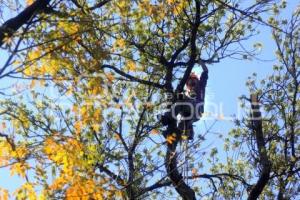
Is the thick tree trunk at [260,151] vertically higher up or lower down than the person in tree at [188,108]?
lower down

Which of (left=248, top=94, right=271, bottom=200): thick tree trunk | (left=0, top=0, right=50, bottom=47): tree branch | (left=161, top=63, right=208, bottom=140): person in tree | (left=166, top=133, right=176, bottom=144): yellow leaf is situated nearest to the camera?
(left=0, top=0, right=50, bottom=47): tree branch

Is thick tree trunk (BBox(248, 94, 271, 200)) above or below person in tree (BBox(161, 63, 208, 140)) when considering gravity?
below

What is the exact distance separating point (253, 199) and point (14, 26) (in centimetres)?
502

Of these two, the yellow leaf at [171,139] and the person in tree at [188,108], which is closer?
the yellow leaf at [171,139]

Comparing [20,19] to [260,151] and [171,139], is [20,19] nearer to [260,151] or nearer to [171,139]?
[171,139]

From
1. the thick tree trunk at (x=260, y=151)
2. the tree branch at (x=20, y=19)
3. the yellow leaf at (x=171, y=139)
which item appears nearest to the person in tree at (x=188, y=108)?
the yellow leaf at (x=171, y=139)

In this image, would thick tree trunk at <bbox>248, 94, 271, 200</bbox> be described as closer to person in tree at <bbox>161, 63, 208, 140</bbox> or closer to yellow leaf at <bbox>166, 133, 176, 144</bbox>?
person in tree at <bbox>161, 63, 208, 140</bbox>

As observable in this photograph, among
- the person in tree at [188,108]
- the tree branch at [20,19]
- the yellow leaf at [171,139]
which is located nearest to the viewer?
the tree branch at [20,19]

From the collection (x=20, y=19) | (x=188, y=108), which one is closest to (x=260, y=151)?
(x=188, y=108)

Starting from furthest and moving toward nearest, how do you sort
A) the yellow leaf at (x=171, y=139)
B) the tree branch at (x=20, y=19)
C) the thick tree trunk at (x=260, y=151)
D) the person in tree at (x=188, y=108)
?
the person in tree at (x=188, y=108) < the thick tree trunk at (x=260, y=151) < the yellow leaf at (x=171, y=139) < the tree branch at (x=20, y=19)

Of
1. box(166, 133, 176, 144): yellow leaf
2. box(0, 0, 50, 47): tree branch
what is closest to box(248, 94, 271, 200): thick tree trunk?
box(166, 133, 176, 144): yellow leaf

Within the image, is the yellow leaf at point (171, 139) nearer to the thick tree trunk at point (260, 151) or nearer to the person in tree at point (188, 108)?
the person in tree at point (188, 108)

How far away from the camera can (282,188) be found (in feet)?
34.1

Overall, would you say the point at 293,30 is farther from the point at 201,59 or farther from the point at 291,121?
the point at 201,59
